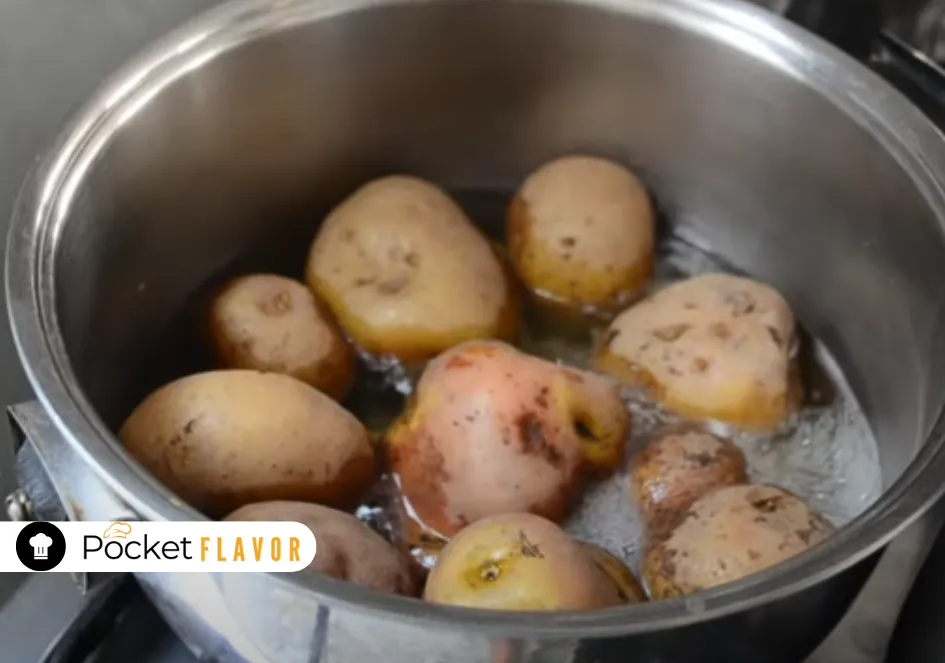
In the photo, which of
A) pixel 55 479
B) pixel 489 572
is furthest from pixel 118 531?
pixel 489 572

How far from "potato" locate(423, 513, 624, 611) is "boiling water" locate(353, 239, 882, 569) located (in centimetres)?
11

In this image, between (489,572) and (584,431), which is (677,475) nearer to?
(584,431)

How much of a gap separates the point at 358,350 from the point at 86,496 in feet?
0.87

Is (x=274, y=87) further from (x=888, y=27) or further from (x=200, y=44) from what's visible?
(x=888, y=27)

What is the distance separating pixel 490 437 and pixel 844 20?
0.39 m

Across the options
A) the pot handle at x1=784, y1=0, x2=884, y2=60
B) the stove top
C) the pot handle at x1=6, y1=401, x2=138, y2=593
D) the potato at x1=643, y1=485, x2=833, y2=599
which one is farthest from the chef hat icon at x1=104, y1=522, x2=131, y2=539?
the pot handle at x1=784, y1=0, x2=884, y2=60

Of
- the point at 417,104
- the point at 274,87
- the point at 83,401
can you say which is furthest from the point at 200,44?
the point at 83,401

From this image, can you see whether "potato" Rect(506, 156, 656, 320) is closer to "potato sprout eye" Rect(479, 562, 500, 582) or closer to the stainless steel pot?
the stainless steel pot

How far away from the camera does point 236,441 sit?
0.58 metres

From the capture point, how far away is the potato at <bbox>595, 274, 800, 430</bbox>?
684 mm

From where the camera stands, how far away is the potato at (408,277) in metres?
0.70

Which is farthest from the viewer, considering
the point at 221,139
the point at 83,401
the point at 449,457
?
the point at 221,139

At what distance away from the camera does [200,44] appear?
0.67 meters

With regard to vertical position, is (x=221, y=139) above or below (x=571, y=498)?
above
